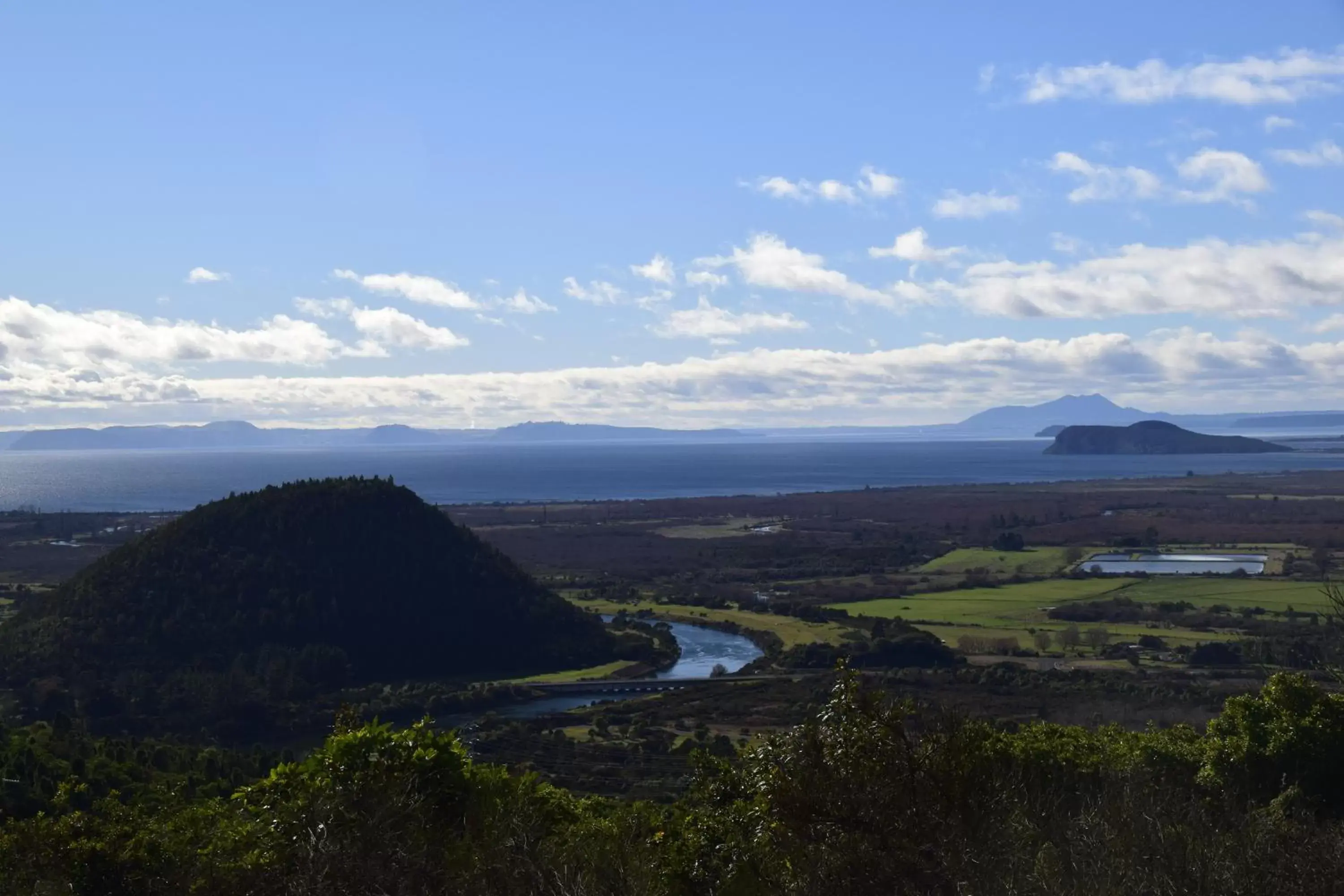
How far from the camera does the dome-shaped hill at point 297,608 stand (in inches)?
1881

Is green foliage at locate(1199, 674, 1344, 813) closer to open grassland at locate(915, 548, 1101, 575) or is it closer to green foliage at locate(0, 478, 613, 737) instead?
green foliage at locate(0, 478, 613, 737)

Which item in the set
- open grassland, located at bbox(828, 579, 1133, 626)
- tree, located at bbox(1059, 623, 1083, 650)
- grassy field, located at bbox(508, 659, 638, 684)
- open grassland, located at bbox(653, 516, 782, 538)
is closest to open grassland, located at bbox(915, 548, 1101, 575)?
open grassland, located at bbox(828, 579, 1133, 626)

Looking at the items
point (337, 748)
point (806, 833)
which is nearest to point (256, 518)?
point (337, 748)

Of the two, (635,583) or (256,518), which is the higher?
(256,518)

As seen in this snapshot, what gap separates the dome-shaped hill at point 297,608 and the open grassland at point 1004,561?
37.1 metres

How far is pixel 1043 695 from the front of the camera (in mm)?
43531

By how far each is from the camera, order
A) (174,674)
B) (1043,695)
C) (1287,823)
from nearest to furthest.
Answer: (1287,823)
(1043,695)
(174,674)

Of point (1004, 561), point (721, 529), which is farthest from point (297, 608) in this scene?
point (721, 529)

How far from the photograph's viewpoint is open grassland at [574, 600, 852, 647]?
59500mm

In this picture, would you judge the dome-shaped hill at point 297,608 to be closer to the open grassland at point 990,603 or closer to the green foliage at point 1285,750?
the open grassland at point 990,603

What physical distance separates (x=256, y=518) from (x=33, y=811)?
36816 mm

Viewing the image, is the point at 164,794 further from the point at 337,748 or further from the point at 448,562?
the point at 448,562

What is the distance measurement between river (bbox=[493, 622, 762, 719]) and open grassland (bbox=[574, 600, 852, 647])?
1347 mm

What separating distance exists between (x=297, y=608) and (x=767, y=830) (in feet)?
148
